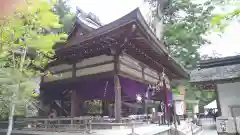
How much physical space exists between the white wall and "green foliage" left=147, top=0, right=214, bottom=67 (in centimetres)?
1582

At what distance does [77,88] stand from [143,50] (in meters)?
3.69

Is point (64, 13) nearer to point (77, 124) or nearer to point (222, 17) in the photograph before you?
point (77, 124)

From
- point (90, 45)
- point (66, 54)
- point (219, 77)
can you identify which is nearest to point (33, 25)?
A: point (90, 45)

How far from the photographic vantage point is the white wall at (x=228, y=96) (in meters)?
7.51

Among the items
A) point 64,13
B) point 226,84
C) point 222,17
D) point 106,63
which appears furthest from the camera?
point 64,13

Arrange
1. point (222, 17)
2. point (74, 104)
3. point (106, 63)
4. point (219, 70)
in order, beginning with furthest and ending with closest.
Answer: point (74, 104) → point (219, 70) → point (106, 63) → point (222, 17)

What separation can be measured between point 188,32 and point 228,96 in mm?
17220

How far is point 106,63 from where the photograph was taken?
25.2 ft

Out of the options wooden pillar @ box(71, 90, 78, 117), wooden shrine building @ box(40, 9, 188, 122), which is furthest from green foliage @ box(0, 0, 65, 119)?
wooden pillar @ box(71, 90, 78, 117)

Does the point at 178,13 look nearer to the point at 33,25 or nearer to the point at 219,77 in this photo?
the point at 219,77

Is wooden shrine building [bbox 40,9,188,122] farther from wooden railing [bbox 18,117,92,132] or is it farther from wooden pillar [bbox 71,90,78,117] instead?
wooden railing [bbox 18,117,92,132]

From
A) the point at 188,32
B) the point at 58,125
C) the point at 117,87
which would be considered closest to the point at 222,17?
the point at 117,87

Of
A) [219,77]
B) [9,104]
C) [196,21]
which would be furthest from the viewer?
[196,21]

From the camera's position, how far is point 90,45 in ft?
22.6
